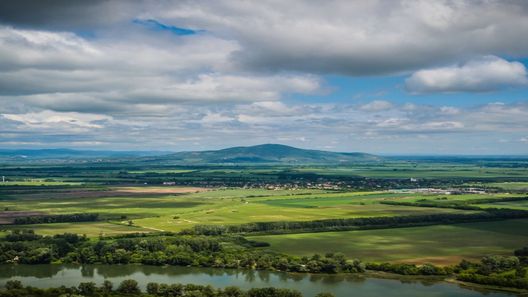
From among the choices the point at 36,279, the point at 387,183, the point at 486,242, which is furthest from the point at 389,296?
the point at 387,183

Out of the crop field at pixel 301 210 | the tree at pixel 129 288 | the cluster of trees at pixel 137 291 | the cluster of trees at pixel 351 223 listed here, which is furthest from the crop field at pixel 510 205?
the tree at pixel 129 288

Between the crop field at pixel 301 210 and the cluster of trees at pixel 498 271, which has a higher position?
the crop field at pixel 301 210

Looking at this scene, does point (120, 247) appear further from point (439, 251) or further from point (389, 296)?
point (439, 251)

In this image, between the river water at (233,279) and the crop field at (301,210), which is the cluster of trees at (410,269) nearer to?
the river water at (233,279)

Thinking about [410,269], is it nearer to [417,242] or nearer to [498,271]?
[498,271]

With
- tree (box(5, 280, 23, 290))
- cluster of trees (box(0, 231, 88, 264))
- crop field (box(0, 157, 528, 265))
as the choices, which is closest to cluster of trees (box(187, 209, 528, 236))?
crop field (box(0, 157, 528, 265))

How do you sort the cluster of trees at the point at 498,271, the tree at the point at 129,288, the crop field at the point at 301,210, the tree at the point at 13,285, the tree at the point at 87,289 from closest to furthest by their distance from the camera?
the tree at the point at 87,289 → the tree at the point at 129,288 → the tree at the point at 13,285 → the cluster of trees at the point at 498,271 → the crop field at the point at 301,210
